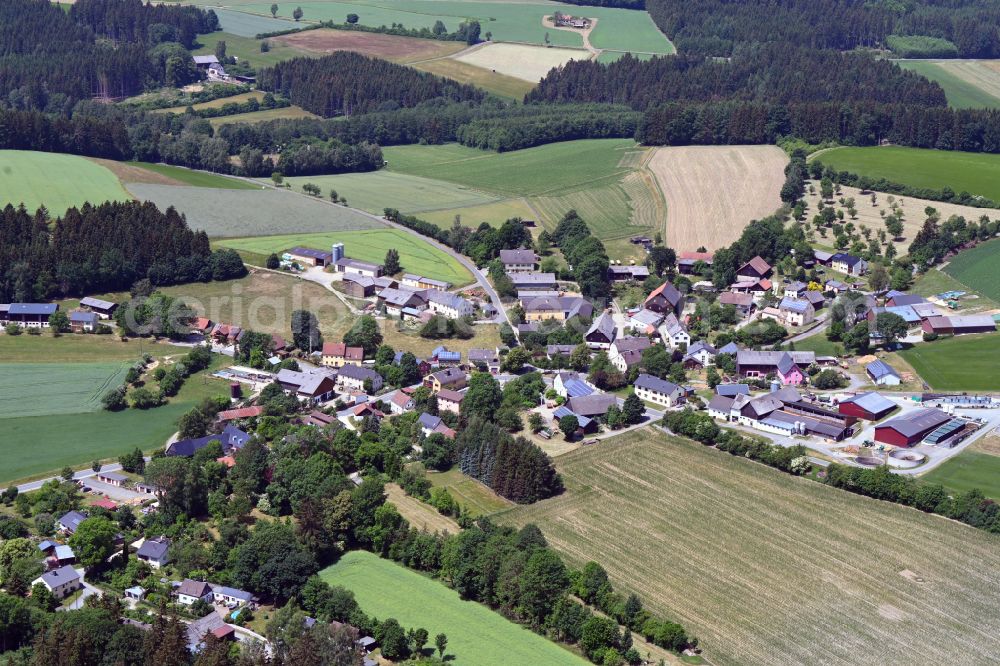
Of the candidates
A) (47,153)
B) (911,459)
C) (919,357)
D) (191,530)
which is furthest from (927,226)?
(47,153)

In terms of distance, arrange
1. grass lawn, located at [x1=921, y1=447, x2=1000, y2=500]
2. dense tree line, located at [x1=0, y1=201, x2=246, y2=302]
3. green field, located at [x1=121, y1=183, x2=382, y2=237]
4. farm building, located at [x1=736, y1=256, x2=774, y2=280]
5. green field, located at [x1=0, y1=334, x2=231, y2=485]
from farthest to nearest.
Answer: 1. green field, located at [x1=121, y1=183, x2=382, y2=237]
2. farm building, located at [x1=736, y1=256, x2=774, y2=280]
3. dense tree line, located at [x1=0, y1=201, x2=246, y2=302]
4. green field, located at [x1=0, y1=334, x2=231, y2=485]
5. grass lawn, located at [x1=921, y1=447, x2=1000, y2=500]

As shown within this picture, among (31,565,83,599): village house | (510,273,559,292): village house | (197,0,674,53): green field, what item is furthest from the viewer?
(197,0,674,53): green field

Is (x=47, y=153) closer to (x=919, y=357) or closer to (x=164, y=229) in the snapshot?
(x=164, y=229)

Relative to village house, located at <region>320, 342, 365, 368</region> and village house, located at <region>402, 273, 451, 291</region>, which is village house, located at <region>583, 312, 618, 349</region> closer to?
village house, located at <region>402, 273, 451, 291</region>

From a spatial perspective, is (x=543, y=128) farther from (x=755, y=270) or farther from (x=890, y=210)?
(x=755, y=270)

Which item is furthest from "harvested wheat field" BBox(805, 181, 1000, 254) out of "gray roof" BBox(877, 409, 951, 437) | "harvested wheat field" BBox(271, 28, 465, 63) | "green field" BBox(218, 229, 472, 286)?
"harvested wheat field" BBox(271, 28, 465, 63)

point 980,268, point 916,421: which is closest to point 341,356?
point 916,421
